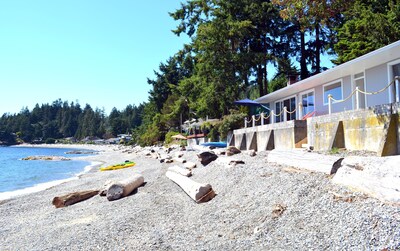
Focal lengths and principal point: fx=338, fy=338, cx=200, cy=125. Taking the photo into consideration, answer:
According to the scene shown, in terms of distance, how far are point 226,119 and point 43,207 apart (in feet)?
55.0

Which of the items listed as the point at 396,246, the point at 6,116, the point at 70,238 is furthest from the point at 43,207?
the point at 6,116

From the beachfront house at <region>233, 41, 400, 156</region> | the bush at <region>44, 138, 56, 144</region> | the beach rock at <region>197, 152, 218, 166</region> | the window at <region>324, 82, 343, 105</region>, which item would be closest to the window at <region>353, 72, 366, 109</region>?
the beachfront house at <region>233, 41, 400, 156</region>

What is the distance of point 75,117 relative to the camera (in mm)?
182750

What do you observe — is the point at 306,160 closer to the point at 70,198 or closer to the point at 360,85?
the point at 70,198

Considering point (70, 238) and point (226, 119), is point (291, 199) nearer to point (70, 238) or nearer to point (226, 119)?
point (70, 238)

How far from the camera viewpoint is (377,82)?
16.1 m

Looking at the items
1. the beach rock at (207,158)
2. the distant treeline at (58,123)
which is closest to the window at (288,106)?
the beach rock at (207,158)

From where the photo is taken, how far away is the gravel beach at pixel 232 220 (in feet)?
16.8

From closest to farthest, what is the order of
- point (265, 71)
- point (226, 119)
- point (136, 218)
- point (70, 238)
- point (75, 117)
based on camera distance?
point (70, 238), point (136, 218), point (226, 119), point (265, 71), point (75, 117)

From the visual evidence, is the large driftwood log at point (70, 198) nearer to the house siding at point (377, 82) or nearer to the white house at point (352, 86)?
the white house at point (352, 86)

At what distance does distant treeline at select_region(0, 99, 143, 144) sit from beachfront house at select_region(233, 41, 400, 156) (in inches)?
5013

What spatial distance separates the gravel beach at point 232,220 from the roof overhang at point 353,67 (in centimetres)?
732

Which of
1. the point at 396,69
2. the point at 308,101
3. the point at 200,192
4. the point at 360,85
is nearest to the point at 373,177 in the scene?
the point at 200,192

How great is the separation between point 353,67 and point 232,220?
12950 mm
